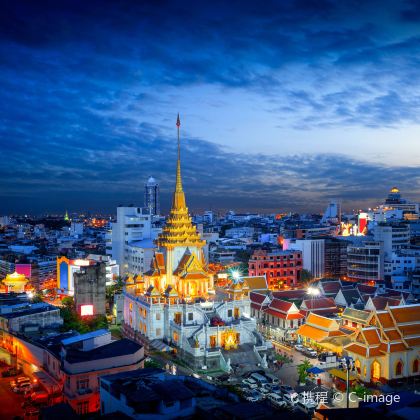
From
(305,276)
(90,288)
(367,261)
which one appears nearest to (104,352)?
(90,288)

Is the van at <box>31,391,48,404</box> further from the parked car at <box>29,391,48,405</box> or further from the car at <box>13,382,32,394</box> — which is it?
the car at <box>13,382,32,394</box>

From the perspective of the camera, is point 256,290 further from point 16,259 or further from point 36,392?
point 16,259

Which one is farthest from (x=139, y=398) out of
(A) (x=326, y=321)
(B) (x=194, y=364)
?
(A) (x=326, y=321)

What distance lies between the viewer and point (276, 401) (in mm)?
30141

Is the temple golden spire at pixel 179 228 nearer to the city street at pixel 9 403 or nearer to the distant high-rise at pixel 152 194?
the city street at pixel 9 403

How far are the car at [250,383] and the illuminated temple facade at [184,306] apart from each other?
3.74 meters

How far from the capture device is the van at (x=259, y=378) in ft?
110

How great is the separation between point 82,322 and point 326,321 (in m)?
20.4

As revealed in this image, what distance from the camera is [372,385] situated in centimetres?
3375

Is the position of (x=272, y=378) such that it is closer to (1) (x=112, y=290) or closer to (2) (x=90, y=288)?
(2) (x=90, y=288)

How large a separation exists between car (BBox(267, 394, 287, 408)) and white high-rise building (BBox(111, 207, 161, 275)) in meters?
47.9

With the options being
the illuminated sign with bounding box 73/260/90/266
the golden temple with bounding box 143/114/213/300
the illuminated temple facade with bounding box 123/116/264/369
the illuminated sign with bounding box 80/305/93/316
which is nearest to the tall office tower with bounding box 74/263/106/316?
the illuminated sign with bounding box 80/305/93/316

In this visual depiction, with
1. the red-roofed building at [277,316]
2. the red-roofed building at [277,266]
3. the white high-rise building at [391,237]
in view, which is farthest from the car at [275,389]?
the white high-rise building at [391,237]

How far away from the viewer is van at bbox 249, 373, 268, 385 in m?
33.5
